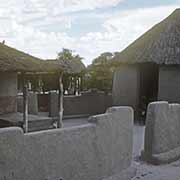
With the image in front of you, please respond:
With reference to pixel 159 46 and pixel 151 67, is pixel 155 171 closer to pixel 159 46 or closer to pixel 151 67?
pixel 159 46

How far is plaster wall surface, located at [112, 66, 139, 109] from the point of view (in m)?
18.4

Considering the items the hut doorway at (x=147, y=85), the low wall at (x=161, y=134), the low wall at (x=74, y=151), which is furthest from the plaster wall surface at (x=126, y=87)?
the low wall at (x=74, y=151)

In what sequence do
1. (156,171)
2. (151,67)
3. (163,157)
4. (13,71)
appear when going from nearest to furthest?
(156,171) → (163,157) → (13,71) → (151,67)

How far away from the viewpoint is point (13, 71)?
12.4m

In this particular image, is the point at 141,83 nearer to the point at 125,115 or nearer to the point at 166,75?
the point at 166,75

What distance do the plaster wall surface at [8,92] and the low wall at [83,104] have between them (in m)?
4.19

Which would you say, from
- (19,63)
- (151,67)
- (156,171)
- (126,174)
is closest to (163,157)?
(156,171)

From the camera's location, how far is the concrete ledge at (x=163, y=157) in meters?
8.89

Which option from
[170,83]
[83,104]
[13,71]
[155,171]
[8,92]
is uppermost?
[13,71]

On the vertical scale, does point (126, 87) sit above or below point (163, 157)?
above

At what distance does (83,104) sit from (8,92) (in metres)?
6.83

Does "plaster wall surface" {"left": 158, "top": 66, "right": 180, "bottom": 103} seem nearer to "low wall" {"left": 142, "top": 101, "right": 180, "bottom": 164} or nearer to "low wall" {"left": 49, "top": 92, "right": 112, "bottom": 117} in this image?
"low wall" {"left": 49, "top": 92, "right": 112, "bottom": 117}

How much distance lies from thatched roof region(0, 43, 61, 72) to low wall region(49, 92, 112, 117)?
560cm

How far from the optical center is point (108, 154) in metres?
6.64
